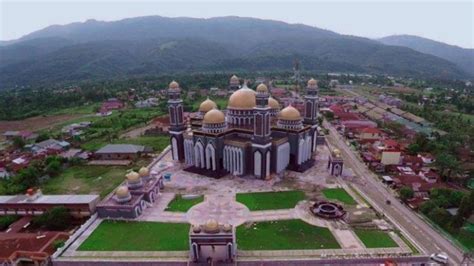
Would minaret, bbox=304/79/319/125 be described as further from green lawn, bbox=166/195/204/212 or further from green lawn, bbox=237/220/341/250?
green lawn, bbox=166/195/204/212

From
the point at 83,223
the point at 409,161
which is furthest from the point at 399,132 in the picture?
the point at 83,223

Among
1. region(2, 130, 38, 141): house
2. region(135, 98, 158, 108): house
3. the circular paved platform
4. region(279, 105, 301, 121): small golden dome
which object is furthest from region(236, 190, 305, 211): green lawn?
region(135, 98, 158, 108): house

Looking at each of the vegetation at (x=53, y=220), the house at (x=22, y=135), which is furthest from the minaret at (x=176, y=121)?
the house at (x=22, y=135)

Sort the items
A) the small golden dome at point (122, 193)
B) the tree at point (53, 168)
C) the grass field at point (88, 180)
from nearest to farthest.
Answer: the small golden dome at point (122, 193), the grass field at point (88, 180), the tree at point (53, 168)

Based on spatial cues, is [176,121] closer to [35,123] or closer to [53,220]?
[53,220]

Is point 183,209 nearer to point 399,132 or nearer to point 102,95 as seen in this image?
point 399,132

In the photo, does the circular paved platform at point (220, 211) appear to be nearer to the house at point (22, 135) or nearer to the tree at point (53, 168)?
the tree at point (53, 168)
